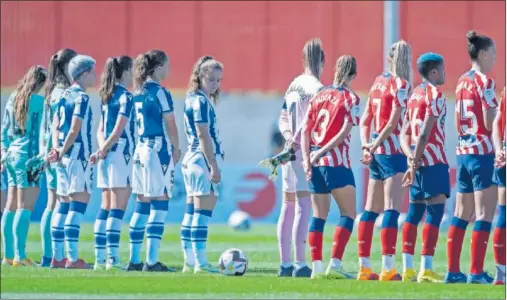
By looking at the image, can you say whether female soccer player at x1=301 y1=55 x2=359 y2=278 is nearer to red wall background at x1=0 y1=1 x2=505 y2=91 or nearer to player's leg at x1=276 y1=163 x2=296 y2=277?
player's leg at x1=276 y1=163 x2=296 y2=277

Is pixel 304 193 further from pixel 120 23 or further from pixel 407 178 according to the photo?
pixel 120 23

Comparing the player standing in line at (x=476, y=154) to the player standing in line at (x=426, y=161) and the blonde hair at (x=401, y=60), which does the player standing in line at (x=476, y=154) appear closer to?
the player standing in line at (x=426, y=161)

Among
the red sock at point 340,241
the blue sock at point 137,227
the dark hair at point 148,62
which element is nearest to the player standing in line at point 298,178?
the red sock at point 340,241

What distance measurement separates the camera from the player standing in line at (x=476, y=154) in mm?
11734

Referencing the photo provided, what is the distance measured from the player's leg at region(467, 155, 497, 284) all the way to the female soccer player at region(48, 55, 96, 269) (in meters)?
3.84

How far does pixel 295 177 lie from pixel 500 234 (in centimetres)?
194

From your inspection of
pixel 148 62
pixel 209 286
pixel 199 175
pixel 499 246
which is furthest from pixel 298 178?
pixel 499 246

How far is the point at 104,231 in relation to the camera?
45.0ft

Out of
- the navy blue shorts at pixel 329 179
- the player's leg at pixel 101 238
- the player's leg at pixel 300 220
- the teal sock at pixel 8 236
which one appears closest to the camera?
the navy blue shorts at pixel 329 179

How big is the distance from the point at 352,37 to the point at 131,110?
1723cm

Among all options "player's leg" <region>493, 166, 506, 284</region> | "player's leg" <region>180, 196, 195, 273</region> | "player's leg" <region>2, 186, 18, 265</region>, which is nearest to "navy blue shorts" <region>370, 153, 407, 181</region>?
"player's leg" <region>493, 166, 506, 284</region>

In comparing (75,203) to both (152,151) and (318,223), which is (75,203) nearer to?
(152,151)

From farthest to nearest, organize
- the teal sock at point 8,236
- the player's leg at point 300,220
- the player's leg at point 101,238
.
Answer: the teal sock at point 8,236, the player's leg at point 101,238, the player's leg at point 300,220

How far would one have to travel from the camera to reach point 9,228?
1448cm
